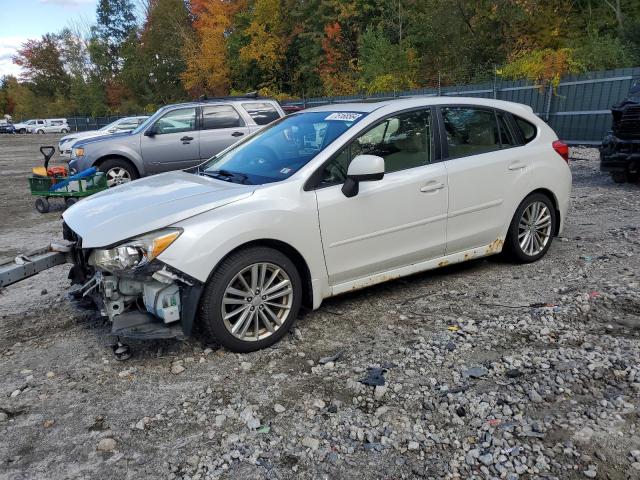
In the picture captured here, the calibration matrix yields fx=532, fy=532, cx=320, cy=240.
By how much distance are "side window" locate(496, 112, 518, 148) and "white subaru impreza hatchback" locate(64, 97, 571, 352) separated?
1 centimetres

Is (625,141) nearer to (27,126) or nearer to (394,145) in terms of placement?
(394,145)

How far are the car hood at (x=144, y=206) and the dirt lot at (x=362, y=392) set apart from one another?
89 cm

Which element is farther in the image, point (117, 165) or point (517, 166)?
point (117, 165)

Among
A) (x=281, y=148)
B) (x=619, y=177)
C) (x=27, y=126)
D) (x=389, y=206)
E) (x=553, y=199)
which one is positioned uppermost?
(x=281, y=148)

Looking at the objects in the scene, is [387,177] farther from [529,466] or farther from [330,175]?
[529,466]

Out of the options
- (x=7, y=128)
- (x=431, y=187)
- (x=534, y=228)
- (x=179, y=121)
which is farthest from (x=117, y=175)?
(x=7, y=128)

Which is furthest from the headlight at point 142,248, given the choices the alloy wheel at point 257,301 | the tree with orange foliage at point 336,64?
the tree with orange foliage at point 336,64

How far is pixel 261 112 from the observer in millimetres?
11070

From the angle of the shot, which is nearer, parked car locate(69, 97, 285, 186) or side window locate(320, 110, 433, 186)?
side window locate(320, 110, 433, 186)

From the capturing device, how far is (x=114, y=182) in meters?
10.3

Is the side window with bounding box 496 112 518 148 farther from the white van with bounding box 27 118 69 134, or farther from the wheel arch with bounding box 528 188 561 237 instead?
the white van with bounding box 27 118 69 134

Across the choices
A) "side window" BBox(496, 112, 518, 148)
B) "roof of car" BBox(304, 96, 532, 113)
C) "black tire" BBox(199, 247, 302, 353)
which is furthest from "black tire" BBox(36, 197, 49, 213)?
"side window" BBox(496, 112, 518, 148)

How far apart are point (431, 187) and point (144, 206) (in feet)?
7.48

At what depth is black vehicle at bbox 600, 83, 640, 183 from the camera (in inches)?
334
